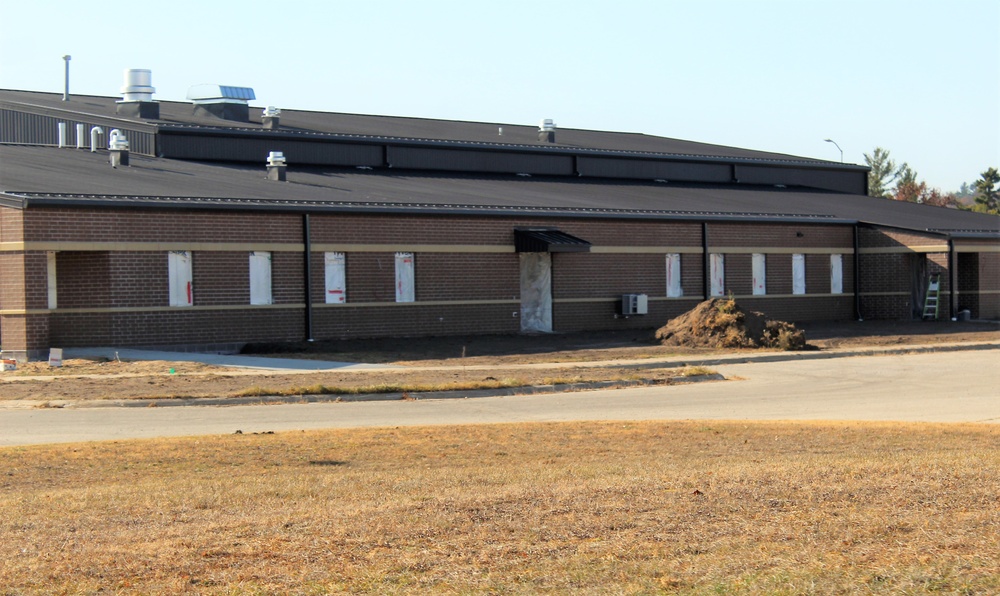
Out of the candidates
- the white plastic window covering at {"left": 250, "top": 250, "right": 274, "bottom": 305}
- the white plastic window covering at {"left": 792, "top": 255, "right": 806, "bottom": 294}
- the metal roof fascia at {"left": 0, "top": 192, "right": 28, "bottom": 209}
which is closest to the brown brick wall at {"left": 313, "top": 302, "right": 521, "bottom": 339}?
the white plastic window covering at {"left": 250, "top": 250, "right": 274, "bottom": 305}

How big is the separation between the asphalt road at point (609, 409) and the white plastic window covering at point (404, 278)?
11.1m

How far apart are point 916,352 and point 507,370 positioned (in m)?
11.8

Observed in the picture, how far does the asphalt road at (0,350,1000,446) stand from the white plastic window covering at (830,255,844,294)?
58.7 ft

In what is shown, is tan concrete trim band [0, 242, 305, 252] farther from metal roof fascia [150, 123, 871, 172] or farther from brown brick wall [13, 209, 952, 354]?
metal roof fascia [150, 123, 871, 172]

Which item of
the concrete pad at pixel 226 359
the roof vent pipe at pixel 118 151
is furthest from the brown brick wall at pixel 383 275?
the roof vent pipe at pixel 118 151

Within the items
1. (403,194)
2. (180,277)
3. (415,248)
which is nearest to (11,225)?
(180,277)

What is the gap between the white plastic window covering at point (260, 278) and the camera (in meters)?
31.3

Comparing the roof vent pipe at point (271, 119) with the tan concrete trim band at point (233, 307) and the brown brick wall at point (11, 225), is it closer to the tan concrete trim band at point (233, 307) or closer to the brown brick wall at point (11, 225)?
the tan concrete trim band at point (233, 307)

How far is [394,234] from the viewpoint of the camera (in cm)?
3353

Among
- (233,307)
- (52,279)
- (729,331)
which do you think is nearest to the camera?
(52,279)

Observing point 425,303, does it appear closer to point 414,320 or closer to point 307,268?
point 414,320

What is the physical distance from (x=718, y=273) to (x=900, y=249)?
716cm

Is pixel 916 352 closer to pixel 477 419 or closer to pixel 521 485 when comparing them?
pixel 477 419

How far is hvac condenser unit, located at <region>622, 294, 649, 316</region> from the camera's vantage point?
3756 cm
